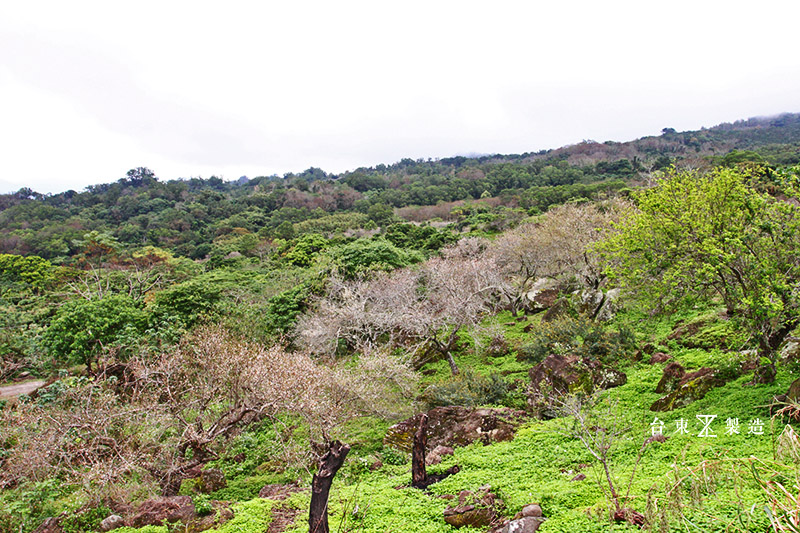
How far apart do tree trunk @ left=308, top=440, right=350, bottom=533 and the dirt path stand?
21675 mm

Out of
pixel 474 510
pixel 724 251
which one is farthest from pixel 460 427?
pixel 724 251

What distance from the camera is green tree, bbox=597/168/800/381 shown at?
25.9 feet

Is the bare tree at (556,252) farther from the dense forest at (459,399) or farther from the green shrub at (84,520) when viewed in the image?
the green shrub at (84,520)

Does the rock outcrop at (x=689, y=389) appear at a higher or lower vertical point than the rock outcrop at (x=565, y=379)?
higher

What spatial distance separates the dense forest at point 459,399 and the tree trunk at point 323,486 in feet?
0.10

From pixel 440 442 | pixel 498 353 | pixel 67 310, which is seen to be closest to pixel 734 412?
pixel 440 442

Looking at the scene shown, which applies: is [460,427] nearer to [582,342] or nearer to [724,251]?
[582,342]

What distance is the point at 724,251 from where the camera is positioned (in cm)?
839

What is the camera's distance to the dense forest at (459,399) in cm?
664

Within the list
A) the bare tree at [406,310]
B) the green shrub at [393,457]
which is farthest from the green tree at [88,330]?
the green shrub at [393,457]

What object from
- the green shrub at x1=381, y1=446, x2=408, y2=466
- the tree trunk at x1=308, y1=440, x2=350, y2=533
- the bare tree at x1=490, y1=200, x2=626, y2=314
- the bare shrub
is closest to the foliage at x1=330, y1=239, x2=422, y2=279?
the bare tree at x1=490, y1=200, x2=626, y2=314

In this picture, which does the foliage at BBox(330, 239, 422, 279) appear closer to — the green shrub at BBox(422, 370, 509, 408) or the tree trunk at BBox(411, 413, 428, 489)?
the green shrub at BBox(422, 370, 509, 408)

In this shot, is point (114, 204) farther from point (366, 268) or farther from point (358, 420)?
point (358, 420)

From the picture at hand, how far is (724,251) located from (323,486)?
28.1ft
